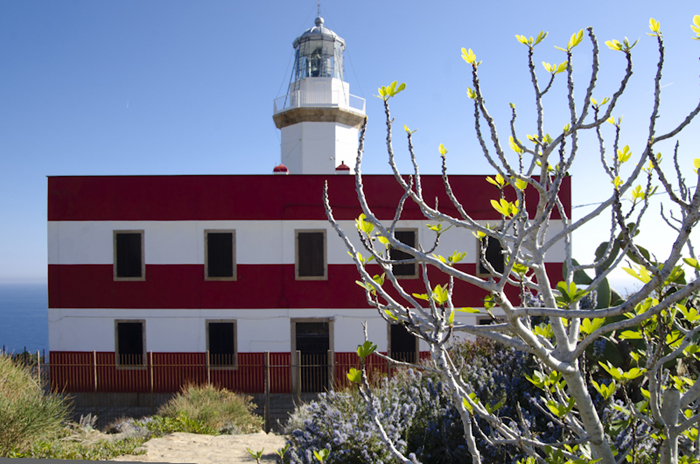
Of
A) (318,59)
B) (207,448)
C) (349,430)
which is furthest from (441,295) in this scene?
(318,59)

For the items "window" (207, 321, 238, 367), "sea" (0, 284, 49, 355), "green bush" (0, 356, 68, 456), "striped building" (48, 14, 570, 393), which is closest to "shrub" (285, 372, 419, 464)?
"green bush" (0, 356, 68, 456)

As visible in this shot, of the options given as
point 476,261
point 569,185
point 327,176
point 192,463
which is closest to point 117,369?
point 192,463

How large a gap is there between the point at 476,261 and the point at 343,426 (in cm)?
604

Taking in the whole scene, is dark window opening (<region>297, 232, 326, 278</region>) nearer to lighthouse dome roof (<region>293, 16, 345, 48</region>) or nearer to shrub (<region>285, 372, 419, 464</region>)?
shrub (<region>285, 372, 419, 464</region>)

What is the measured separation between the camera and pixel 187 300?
30.4ft

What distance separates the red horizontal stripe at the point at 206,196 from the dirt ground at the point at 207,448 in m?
4.46

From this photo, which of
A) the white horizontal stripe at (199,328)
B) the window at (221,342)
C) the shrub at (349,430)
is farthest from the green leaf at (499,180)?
the window at (221,342)

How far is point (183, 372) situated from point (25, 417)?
3.62 metres

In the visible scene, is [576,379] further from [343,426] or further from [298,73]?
[298,73]

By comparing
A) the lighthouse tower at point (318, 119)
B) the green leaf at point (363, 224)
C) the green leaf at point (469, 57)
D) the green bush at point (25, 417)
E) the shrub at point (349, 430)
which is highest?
the lighthouse tower at point (318, 119)

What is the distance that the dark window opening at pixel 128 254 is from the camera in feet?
30.8

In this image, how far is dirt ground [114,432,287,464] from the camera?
540cm

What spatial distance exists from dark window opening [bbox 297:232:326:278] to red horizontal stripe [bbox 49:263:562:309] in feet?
0.70

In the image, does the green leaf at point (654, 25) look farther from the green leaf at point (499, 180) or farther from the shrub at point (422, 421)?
the shrub at point (422, 421)
